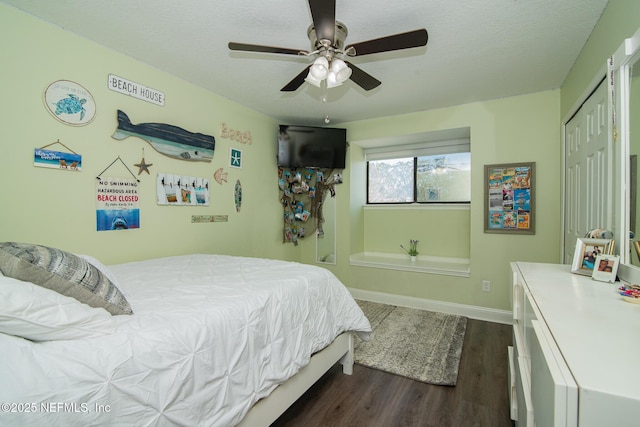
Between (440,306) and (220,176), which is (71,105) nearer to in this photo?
(220,176)

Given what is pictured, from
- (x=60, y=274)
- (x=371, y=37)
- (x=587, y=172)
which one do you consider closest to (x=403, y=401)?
(x=60, y=274)

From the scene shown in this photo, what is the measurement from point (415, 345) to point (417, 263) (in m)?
1.39

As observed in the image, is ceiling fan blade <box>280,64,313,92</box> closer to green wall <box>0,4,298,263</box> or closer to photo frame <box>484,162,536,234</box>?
green wall <box>0,4,298,263</box>

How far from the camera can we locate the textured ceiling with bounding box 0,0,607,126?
1.73 m

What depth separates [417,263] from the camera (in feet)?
12.2

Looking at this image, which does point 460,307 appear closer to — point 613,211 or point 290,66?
point 613,211

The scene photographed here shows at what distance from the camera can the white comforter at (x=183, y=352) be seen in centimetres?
73

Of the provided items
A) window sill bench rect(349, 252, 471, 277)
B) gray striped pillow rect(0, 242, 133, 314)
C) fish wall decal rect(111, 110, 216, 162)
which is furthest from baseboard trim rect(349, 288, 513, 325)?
gray striped pillow rect(0, 242, 133, 314)

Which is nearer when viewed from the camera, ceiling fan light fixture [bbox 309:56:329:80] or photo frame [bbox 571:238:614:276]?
photo frame [bbox 571:238:614:276]

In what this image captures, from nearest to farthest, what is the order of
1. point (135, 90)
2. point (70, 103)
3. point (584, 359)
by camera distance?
point (584, 359), point (70, 103), point (135, 90)

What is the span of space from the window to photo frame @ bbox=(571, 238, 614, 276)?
2.26m

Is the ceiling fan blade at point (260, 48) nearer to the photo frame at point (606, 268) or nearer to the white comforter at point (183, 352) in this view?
the white comforter at point (183, 352)

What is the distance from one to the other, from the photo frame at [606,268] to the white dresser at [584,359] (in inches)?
5.3

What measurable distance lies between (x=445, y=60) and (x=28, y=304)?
111 inches
